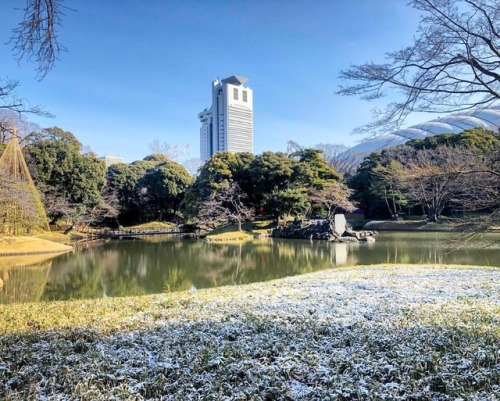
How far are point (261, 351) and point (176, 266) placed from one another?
8332 mm

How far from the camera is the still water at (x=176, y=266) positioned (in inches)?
297

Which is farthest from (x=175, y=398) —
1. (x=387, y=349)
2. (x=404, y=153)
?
(x=404, y=153)

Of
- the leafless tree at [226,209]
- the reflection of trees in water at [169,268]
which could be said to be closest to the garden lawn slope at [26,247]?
the reflection of trees in water at [169,268]

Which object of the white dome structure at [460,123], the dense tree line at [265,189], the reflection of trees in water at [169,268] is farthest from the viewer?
the dense tree line at [265,189]

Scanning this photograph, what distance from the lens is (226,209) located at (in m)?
21.6

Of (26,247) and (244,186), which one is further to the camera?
(244,186)

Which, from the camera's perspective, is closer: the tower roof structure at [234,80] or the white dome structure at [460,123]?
the white dome structure at [460,123]

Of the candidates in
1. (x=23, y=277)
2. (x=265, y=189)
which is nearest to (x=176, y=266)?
(x=23, y=277)

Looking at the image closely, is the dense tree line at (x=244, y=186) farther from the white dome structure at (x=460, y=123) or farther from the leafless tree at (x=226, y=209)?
the white dome structure at (x=460, y=123)

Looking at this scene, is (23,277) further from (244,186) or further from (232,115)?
(232,115)

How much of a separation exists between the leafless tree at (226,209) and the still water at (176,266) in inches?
268

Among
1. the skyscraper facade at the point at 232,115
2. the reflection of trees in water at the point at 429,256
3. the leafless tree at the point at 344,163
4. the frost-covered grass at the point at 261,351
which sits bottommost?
the reflection of trees in water at the point at 429,256

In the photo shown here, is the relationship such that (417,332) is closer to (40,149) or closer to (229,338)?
(229,338)

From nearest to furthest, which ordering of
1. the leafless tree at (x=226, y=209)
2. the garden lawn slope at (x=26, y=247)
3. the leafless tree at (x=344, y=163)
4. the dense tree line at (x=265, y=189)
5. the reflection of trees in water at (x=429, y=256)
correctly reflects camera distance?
the reflection of trees in water at (x=429, y=256) < the garden lawn slope at (x=26, y=247) < the dense tree line at (x=265, y=189) < the leafless tree at (x=226, y=209) < the leafless tree at (x=344, y=163)
